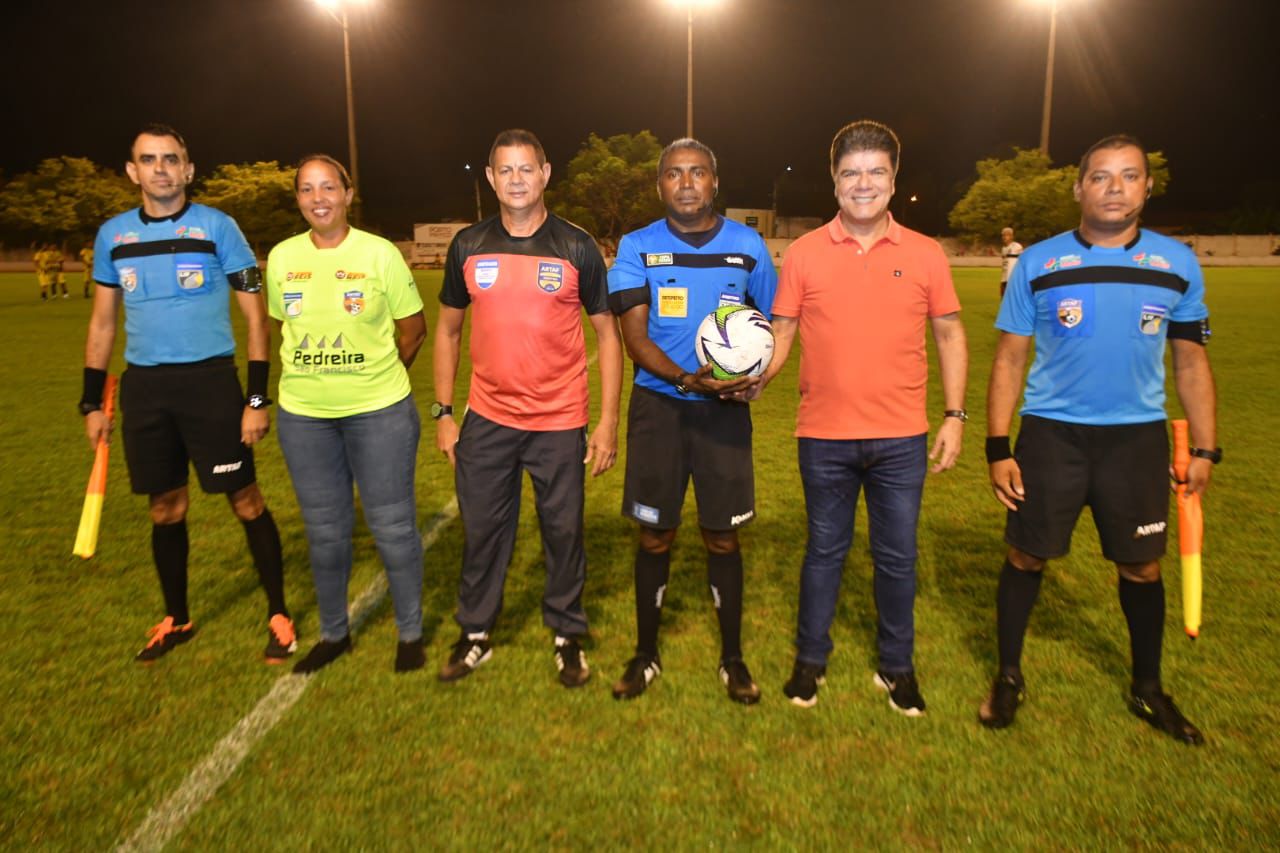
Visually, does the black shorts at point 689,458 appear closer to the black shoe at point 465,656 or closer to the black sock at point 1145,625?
the black shoe at point 465,656

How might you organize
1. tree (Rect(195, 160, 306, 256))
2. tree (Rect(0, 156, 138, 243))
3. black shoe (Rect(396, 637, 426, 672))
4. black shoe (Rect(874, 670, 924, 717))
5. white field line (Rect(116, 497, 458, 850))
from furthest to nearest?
1. tree (Rect(0, 156, 138, 243))
2. tree (Rect(195, 160, 306, 256))
3. black shoe (Rect(396, 637, 426, 672))
4. black shoe (Rect(874, 670, 924, 717))
5. white field line (Rect(116, 497, 458, 850))

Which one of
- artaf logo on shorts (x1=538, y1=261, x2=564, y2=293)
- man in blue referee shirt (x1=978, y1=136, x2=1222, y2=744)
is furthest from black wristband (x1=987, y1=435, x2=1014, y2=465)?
artaf logo on shorts (x1=538, y1=261, x2=564, y2=293)

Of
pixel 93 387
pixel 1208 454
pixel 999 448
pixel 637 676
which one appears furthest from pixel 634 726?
pixel 93 387

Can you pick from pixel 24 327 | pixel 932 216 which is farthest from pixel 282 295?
pixel 932 216

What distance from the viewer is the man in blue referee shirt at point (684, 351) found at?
124 inches

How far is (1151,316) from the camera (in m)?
2.88

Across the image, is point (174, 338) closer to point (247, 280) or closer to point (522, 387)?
point (247, 280)

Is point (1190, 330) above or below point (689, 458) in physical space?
above

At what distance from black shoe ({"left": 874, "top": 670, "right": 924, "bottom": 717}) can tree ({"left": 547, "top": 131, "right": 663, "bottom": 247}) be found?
7041 cm

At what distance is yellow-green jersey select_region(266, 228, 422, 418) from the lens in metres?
3.29

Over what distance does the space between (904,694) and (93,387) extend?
3.64 metres

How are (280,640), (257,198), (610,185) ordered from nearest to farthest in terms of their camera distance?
1. (280,640)
2. (257,198)
3. (610,185)

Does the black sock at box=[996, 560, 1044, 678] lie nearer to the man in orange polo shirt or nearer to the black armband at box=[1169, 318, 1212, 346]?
the man in orange polo shirt

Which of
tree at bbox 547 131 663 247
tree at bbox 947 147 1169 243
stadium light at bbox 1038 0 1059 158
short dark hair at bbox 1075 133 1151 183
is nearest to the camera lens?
short dark hair at bbox 1075 133 1151 183
